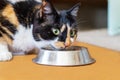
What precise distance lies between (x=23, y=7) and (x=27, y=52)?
158 millimetres

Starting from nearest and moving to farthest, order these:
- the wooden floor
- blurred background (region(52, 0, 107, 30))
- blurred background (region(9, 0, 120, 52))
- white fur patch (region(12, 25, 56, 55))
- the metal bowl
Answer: the wooden floor < the metal bowl < white fur patch (region(12, 25, 56, 55)) < blurred background (region(9, 0, 120, 52)) < blurred background (region(52, 0, 107, 30))

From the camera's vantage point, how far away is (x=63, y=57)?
84cm

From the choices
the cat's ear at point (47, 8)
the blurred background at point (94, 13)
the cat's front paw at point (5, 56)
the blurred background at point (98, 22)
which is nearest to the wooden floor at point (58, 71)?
the cat's front paw at point (5, 56)

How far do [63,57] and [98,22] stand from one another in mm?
1452

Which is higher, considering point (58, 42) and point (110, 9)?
point (110, 9)

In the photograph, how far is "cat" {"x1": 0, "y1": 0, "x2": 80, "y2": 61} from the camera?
0.87 meters

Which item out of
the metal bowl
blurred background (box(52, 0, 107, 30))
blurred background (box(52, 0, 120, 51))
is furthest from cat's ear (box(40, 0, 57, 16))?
blurred background (box(52, 0, 107, 30))

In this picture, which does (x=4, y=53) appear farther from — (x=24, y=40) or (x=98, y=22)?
(x=98, y=22)

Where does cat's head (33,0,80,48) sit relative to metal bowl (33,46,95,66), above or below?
above

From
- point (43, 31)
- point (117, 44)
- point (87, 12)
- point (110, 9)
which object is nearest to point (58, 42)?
point (43, 31)

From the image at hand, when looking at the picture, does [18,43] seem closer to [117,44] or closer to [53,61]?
[53,61]

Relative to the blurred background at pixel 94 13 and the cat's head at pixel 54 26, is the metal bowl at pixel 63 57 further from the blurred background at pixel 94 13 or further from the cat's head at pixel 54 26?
the blurred background at pixel 94 13

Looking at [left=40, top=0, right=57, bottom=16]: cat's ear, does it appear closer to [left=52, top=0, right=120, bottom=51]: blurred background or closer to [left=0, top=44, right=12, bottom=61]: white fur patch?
[left=0, top=44, right=12, bottom=61]: white fur patch

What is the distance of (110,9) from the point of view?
167cm
